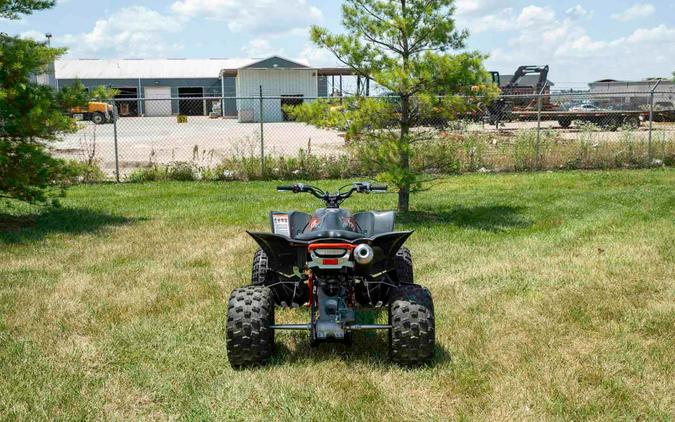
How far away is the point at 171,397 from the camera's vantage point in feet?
12.9

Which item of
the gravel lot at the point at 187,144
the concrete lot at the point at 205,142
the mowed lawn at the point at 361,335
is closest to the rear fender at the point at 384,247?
the mowed lawn at the point at 361,335

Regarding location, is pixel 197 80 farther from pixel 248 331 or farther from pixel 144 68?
pixel 248 331

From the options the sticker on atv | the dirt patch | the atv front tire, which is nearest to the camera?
the sticker on atv

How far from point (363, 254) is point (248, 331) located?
857 millimetres

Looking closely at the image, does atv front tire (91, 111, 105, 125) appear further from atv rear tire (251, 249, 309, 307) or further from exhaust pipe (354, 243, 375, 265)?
exhaust pipe (354, 243, 375, 265)

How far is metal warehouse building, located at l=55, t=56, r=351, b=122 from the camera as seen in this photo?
44.3m

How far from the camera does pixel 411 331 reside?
4160 millimetres

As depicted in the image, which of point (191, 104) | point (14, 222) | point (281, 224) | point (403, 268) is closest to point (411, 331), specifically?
point (281, 224)

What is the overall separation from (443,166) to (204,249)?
408cm

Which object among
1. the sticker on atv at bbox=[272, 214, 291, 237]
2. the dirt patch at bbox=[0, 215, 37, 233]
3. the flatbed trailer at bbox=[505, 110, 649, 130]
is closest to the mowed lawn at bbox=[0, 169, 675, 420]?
the dirt patch at bbox=[0, 215, 37, 233]

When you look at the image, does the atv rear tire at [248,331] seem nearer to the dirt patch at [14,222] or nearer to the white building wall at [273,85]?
the dirt patch at [14,222]

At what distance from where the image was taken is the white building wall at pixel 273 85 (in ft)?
142

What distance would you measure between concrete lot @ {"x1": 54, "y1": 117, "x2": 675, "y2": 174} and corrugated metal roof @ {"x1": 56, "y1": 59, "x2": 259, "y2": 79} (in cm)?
1577

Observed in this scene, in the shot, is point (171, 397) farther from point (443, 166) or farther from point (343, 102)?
point (443, 166)
